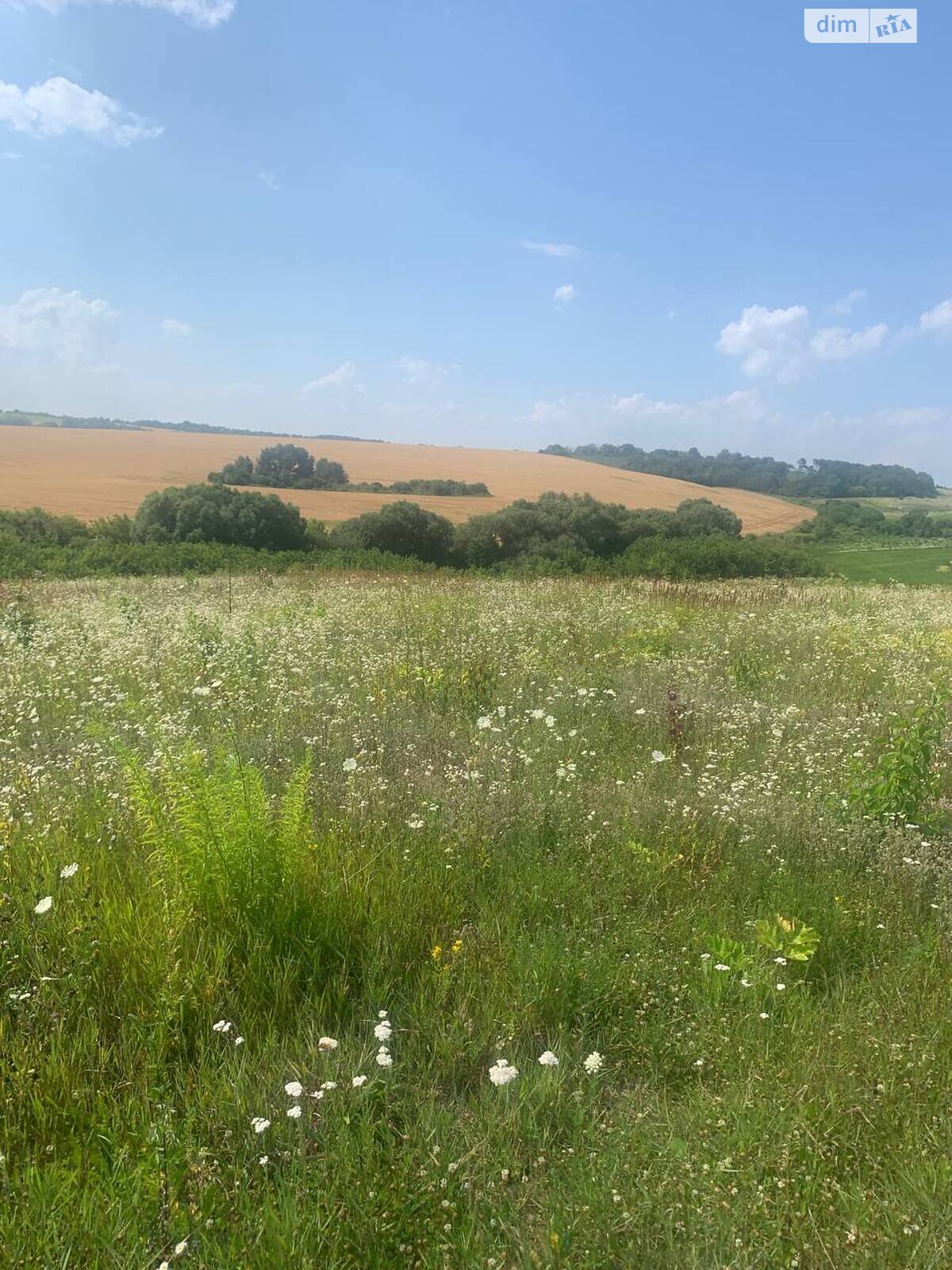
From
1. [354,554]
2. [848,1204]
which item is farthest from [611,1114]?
[354,554]

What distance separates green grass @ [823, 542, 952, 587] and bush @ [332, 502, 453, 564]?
16407mm

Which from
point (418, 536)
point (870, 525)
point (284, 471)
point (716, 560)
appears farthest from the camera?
point (870, 525)

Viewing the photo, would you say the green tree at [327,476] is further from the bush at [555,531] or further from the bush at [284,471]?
the bush at [555,531]

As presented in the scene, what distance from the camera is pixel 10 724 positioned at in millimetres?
5855

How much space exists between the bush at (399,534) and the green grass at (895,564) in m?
16.4

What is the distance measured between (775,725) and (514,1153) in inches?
191

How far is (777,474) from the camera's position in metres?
76.2

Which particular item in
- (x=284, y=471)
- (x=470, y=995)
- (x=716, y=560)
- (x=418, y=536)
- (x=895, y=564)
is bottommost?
(x=470, y=995)

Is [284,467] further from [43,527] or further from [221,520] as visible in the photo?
[43,527]

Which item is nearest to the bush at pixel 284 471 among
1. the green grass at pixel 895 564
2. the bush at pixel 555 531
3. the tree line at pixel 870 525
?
the bush at pixel 555 531

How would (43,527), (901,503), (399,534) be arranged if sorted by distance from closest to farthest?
(43,527)
(399,534)
(901,503)

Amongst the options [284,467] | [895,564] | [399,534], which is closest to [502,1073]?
[399,534]

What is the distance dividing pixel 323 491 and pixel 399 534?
664 inches

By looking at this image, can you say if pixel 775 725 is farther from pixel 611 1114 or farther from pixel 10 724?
pixel 10 724
